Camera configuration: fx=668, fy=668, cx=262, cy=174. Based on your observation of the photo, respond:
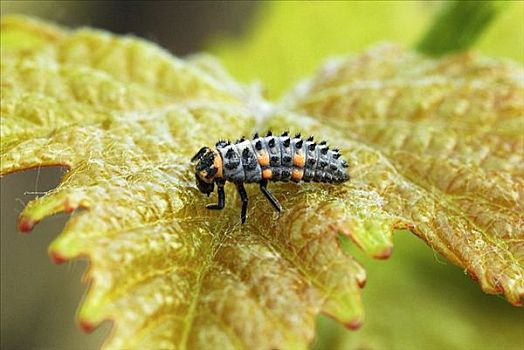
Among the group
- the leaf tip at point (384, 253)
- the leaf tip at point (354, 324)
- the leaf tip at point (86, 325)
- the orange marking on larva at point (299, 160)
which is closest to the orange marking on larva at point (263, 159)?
the orange marking on larva at point (299, 160)

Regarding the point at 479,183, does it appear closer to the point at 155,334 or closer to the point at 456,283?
the point at 456,283

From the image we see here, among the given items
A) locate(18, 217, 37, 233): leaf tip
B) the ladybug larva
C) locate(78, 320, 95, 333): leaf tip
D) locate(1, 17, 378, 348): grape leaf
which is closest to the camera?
locate(78, 320, 95, 333): leaf tip

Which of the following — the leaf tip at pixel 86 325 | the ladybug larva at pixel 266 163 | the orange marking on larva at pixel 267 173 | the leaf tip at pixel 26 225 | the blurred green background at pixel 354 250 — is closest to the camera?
the leaf tip at pixel 86 325

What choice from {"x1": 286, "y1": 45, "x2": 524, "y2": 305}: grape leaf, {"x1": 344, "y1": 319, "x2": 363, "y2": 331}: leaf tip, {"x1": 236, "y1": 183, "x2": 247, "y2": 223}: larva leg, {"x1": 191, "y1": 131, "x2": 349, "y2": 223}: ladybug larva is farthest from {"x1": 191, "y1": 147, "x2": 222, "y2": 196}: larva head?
{"x1": 344, "y1": 319, "x2": 363, "y2": 331}: leaf tip

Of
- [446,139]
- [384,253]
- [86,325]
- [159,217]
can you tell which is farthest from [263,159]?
[86,325]

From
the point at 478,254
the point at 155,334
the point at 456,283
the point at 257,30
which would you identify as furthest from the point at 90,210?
the point at 257,30

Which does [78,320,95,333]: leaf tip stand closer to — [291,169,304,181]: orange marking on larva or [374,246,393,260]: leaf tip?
[374,246,393,260]: leaf tip

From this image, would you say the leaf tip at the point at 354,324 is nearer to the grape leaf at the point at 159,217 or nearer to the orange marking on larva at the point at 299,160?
the grape leaf at the point at 159,217
